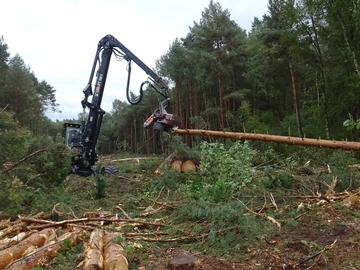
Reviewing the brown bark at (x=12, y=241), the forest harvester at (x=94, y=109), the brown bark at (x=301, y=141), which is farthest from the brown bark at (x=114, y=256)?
the forest harvester at (x=94, y=109)

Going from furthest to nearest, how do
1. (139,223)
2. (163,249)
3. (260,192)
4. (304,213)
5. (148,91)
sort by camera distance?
1. (148,91)
2. (260,192)
3. (139,223)
4. (304,213)
5. (163,249)

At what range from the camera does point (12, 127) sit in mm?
7301

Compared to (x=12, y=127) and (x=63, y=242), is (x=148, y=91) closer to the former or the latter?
(x=12, y=127)

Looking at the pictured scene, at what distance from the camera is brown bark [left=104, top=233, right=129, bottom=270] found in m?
3.29

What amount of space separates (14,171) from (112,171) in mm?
4036

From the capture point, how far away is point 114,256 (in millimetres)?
3490

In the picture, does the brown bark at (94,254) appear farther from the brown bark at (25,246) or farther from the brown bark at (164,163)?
the brown bark at (164,163)

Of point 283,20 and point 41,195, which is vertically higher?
point 283,20

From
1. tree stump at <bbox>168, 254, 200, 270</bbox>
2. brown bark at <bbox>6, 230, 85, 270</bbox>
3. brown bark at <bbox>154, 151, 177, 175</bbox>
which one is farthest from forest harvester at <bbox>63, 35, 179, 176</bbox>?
tree stump at <bbox>168, 254, 200, 270</bbox>

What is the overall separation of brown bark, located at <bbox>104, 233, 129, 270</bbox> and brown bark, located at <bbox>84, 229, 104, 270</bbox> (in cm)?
5

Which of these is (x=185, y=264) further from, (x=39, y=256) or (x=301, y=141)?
(x=301, y=141)

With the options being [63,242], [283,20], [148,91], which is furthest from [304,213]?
[148,91]

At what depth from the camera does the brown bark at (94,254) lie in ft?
10.8

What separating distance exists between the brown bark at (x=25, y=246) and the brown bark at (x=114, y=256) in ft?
3.14
